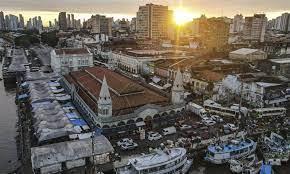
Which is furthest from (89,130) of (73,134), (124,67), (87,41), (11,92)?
(87,41)

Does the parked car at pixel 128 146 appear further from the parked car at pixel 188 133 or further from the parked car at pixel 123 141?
the parked car at pixel 188 133

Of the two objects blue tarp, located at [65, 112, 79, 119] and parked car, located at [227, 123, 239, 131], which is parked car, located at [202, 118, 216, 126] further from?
blue tarp, located at [65, 112, 79, 119]

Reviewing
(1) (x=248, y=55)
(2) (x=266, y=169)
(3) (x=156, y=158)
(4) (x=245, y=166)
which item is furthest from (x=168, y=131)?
(1) (x=248, y=55)

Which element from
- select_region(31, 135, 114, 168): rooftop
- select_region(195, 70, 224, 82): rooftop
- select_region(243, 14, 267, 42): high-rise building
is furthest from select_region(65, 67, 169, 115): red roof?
select_region(243, 14, 267, 42): high-rise building

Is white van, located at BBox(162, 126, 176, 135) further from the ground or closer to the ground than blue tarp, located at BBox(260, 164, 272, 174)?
further from the ground

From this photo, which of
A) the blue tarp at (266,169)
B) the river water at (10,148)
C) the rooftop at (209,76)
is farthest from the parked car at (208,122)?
the rooftop at (209,76)

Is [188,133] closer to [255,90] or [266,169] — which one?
[266,169]

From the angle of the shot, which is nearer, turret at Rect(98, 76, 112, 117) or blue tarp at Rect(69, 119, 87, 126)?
turret at Rect(98, 76, 112, 117)
